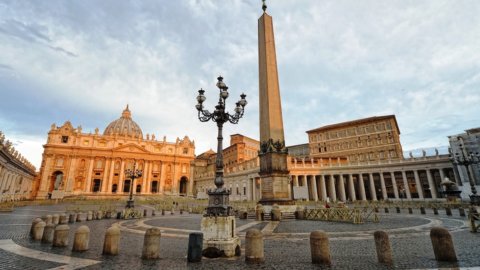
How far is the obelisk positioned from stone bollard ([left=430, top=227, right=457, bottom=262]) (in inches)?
389

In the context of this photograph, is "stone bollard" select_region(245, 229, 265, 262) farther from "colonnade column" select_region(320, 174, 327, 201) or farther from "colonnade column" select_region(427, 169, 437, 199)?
"colonnade column" select_region(427, 169, 437, 199)

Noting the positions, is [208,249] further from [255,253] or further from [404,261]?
[404,261]

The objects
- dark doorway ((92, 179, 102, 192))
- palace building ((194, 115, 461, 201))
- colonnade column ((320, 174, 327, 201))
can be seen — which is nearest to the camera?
palace building ((194, 115, 461, 201))

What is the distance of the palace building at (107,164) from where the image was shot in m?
61.2

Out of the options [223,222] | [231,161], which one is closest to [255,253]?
[223,222]

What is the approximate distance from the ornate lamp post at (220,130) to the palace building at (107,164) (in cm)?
5550

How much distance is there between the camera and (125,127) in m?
87.6

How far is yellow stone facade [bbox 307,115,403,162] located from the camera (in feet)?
157

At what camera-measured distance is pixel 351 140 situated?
173 ft

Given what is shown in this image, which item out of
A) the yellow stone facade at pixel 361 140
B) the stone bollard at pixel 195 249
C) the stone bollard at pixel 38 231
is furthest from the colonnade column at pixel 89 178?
the stone bollard at pixel 195 249

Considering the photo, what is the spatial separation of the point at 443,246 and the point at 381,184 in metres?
40.4

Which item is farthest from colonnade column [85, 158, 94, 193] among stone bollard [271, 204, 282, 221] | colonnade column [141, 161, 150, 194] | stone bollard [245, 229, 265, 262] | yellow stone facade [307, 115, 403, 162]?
stone bollard [245, 229, 265, 262]

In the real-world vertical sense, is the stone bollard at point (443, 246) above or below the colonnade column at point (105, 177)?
below

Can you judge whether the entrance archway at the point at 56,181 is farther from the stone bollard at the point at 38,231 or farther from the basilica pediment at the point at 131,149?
the stone bollard at the point at 38,231
